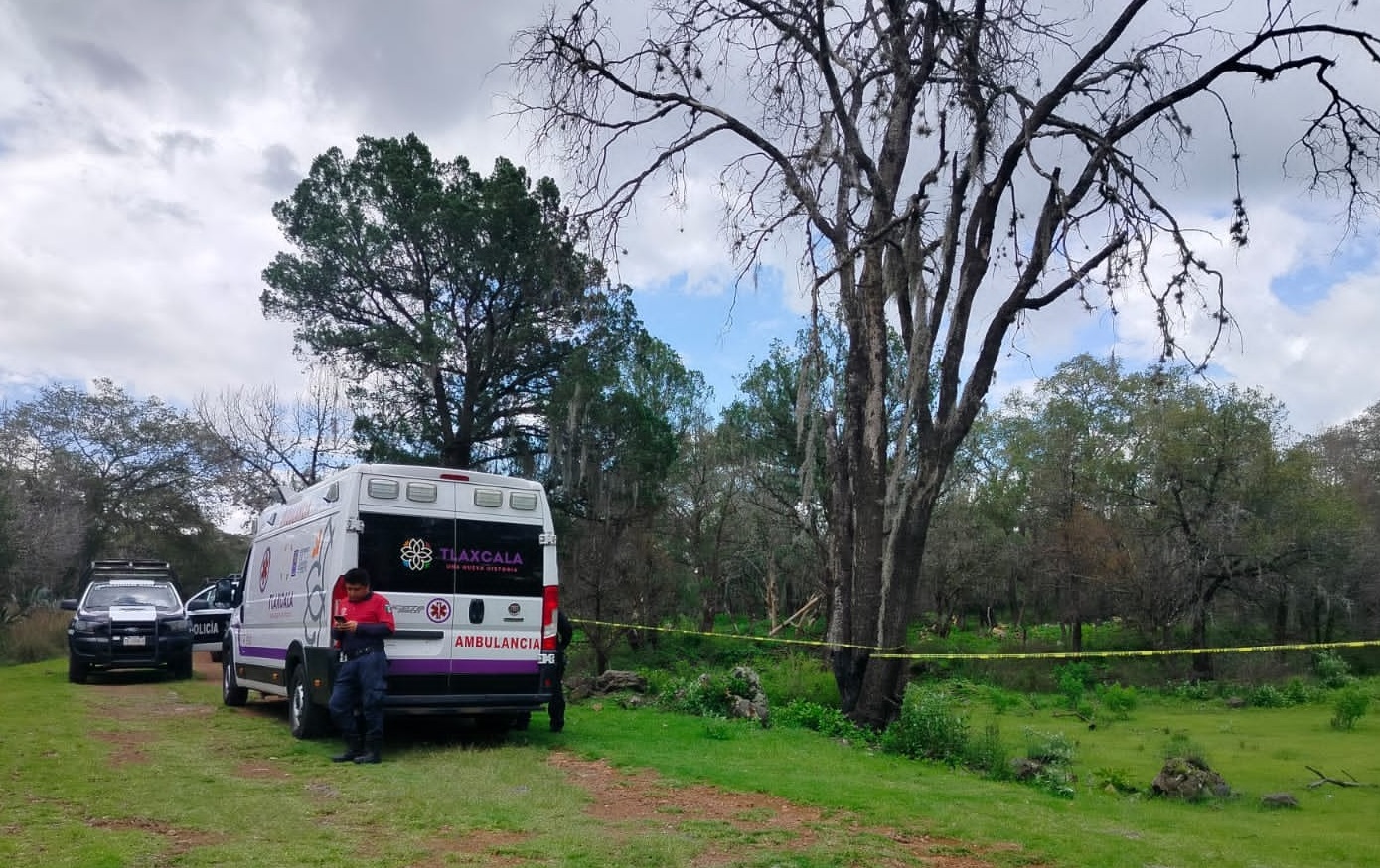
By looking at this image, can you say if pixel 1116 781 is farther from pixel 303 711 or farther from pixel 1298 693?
pixel 1298 693

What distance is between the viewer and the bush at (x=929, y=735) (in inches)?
447

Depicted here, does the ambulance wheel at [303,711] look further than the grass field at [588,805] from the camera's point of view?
Yes

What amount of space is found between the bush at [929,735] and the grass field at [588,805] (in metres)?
0.49

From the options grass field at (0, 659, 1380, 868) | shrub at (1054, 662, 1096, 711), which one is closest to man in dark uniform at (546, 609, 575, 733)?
grass field at (0, 659, 1380, 868)

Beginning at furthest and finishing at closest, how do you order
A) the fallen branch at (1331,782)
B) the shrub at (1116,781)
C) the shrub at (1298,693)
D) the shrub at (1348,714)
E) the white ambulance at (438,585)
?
the shrub at (1298,693), the shrub at (1348,714), the fallen branch at (1331,782), the shrub at (1116,781), the white ambulance at (438,585)

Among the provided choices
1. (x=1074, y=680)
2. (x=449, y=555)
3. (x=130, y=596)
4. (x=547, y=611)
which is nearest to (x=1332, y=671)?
(x=1074, y=680)

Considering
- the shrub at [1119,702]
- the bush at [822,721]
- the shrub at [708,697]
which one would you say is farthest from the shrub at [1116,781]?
the shrub at [1119,702]

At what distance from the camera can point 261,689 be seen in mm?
12688

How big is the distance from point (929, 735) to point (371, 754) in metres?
6.03

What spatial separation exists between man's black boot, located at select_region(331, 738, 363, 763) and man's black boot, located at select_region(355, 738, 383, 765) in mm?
57

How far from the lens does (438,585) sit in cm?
1009

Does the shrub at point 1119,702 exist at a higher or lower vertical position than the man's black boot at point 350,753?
lower

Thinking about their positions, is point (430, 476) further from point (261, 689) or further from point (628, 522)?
point (628, 522)

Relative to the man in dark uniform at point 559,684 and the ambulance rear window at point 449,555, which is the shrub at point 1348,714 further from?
the ambulance rear window at point 449,555
